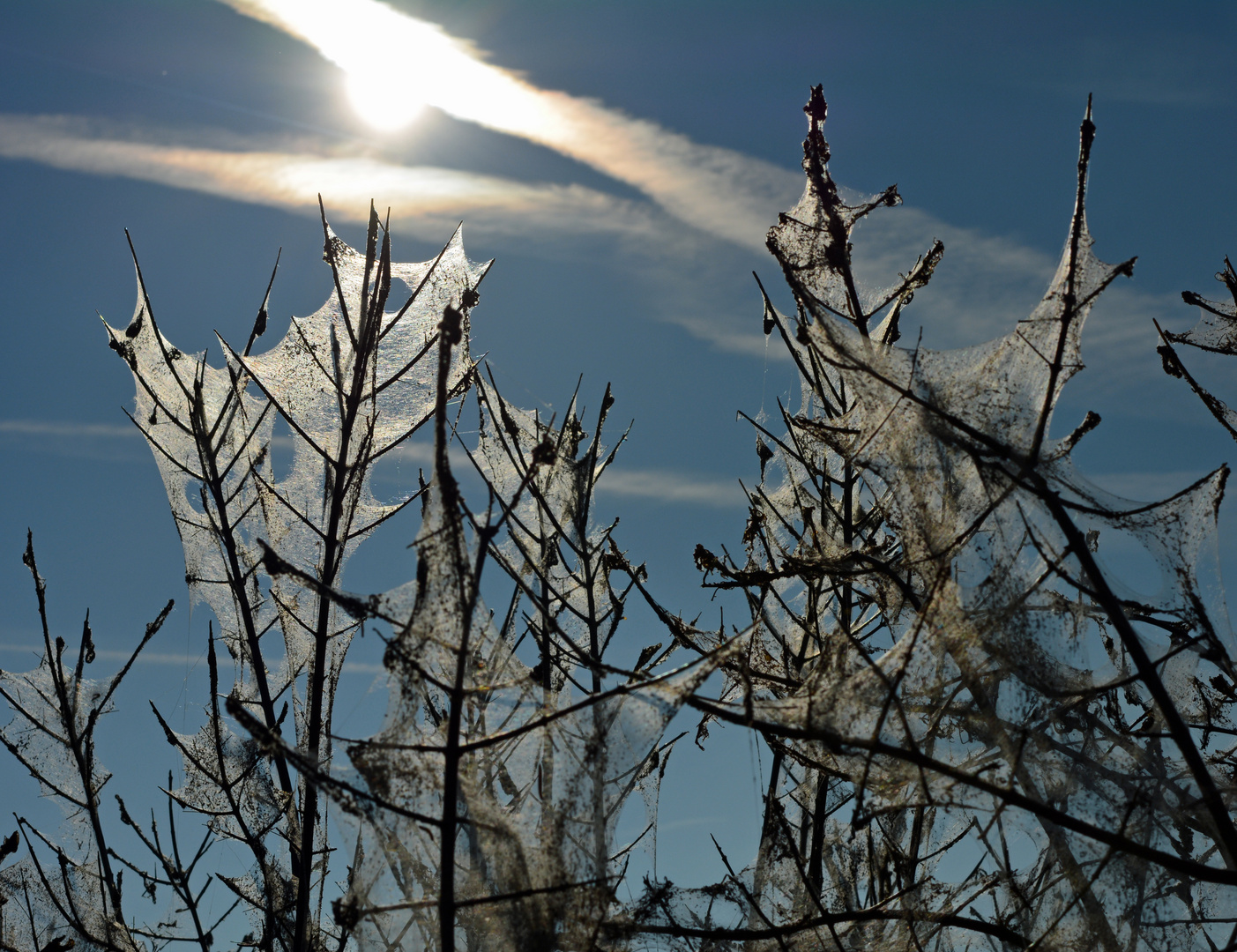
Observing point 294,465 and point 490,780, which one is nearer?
point 490,780

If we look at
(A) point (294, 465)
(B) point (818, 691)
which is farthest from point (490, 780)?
(A) point (294, 465)

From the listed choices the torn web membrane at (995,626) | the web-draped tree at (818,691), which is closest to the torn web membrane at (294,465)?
the web-draped tree at (818,691)

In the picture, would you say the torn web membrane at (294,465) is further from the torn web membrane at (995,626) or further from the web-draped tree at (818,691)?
the torn web membrane at (995,626)

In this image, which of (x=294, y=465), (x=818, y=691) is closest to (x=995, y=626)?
(x=818, y=691)

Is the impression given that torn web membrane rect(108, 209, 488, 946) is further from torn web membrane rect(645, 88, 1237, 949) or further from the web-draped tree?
torn web membrane rect(645, 88, 1237, 949)

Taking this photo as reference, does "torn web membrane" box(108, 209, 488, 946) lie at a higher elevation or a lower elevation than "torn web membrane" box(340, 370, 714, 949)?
higher

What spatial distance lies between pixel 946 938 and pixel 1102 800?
910 millimetres

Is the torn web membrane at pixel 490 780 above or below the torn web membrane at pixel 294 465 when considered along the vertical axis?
below

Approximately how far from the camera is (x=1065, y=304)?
7.18 ft

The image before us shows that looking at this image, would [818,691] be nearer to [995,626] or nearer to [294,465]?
[995,626]

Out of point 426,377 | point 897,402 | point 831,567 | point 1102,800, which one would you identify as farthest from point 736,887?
point 426,377

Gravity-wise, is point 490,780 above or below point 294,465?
below

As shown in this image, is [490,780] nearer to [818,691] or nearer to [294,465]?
[818,691]

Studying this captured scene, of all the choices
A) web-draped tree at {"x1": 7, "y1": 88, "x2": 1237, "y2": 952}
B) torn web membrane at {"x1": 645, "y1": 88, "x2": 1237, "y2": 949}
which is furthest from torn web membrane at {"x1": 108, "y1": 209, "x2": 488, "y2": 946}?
torn web membrane at {"x1": 645, "y1": 88, "x2": 1237, "y2": 949}
